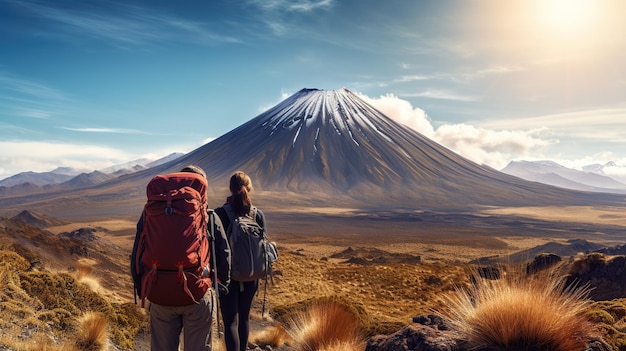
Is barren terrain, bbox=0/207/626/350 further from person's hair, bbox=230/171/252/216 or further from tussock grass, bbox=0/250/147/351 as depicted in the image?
person's hair, bbox=230/171/252/216

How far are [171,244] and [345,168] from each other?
367 ft

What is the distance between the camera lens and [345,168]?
4483 inches

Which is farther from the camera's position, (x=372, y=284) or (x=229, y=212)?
(x=372, y=284)

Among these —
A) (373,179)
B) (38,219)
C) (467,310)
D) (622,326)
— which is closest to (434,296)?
(622,326)

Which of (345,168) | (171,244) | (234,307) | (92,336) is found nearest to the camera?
(171,244)

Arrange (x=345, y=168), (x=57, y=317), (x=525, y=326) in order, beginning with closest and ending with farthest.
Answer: (x=525, y=326) → (x=57, y=317) → (x=345, y=168)

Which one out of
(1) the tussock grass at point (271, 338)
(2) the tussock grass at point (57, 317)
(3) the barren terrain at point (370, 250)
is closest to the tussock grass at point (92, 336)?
(2) the tussock grass at point (57, 317)

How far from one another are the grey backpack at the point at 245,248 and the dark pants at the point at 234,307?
0.14 metres

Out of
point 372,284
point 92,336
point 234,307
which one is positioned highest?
point 234,307

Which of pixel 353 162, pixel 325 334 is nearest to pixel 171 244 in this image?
pixel 325 334

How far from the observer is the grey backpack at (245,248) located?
123 inches

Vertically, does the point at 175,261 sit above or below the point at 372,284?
above

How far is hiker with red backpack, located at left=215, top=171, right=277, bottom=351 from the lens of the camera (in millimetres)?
3127

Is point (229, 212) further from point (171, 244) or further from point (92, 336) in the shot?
point (92, 336)
